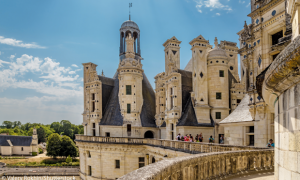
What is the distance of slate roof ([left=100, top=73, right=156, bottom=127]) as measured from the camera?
37.1 metres

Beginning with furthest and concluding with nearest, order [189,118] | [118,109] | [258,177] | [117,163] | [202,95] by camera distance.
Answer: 1. [118,109]
2. [117,163]
3. [202,95]
4. [189,118]
5. [258,177]

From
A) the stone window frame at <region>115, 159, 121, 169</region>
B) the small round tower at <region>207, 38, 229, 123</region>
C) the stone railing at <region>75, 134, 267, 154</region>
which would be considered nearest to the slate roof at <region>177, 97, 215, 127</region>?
the small round tower at <region>207, 38, 229, 123</region>

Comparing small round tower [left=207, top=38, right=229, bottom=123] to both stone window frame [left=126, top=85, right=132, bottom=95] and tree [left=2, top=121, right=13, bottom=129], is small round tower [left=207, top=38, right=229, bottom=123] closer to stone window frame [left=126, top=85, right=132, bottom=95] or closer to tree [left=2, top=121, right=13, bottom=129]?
stone window frame [left=126, top=85, right=132, bottom=95]

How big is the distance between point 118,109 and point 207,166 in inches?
1244

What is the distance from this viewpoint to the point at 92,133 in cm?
3838

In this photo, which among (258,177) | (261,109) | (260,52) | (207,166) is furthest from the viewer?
(260,52)

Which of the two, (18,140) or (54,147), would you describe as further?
(18,140)

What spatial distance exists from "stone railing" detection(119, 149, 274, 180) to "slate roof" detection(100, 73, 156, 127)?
94.5ft

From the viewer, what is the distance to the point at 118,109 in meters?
37.7

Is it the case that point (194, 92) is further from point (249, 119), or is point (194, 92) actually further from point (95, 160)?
point (95, 160)

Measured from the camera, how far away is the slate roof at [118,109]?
3706cm

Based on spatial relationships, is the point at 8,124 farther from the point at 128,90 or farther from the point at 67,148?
the point at 128,90

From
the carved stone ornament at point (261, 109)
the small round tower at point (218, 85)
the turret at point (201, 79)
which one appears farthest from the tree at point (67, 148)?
the carved stone ornament at point (261, 109)

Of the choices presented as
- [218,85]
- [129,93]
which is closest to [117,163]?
[129,93]
